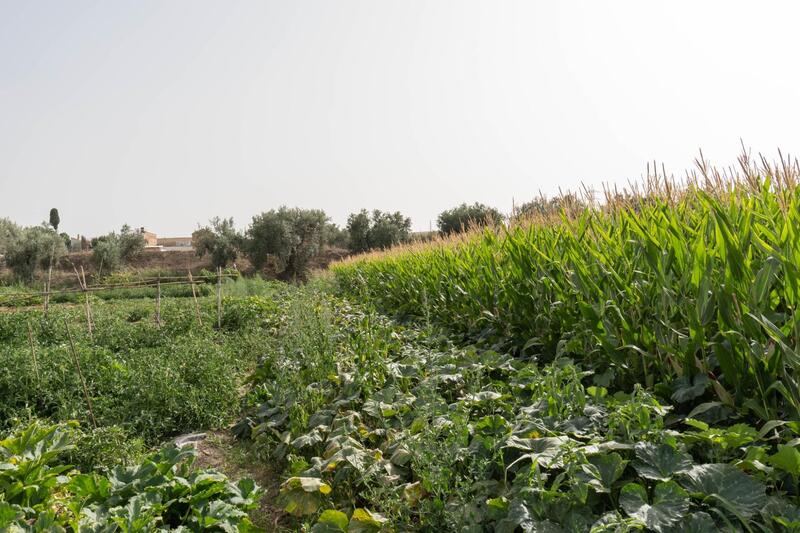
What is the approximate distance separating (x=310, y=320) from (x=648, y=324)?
12.6 feet

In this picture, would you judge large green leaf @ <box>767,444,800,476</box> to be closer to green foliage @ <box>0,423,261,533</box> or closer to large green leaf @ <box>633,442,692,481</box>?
large green leaf @ <box>633,442,692,481</box>

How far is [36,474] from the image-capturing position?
2.60 meters

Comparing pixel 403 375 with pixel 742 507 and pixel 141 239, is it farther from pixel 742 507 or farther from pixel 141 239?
pixel 141 239

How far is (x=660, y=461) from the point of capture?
4.92 feet

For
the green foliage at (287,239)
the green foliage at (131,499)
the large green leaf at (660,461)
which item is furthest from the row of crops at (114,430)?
the green foliage at (287,239)

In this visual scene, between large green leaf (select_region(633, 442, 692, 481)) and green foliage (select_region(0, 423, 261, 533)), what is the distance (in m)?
1.67

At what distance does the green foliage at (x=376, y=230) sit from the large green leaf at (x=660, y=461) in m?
34.9

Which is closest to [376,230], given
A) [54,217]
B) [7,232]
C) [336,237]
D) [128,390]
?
[336,237]

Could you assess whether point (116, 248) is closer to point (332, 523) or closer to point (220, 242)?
point (220, 242)

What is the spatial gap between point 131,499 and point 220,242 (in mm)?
33814

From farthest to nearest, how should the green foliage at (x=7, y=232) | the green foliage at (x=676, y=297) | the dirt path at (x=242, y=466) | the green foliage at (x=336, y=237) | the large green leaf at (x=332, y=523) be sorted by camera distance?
1. the green foliage at (x=336, y=237)
2. the green foliage at (x=7, y=232)
3. the dirt path at (x=242, y=466)
4. the large green leaf at (x=332, y=523)
5. the green foliage at (x=676, y=297)

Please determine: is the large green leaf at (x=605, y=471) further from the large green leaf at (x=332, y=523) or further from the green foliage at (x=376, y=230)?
the green foliage at (x=376, y=230)

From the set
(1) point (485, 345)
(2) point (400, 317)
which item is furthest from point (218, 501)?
(2) point (400, 317)

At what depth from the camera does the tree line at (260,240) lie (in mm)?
30406
